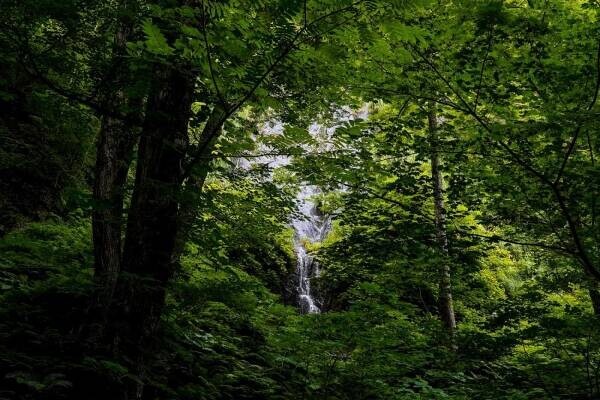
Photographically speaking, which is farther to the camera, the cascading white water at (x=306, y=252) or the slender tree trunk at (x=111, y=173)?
the cascading white water at (x=306, y=252)

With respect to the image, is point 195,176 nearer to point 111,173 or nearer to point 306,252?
point 111,173

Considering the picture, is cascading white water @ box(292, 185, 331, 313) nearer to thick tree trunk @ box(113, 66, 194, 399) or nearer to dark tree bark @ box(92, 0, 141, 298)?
dark tree bark @ box(92, 0, 141, 298)

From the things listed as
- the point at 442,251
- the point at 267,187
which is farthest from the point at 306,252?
the point at 267,187

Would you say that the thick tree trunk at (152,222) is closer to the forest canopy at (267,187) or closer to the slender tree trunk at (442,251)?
the forest canopy at (267,187)

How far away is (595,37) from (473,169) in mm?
1733

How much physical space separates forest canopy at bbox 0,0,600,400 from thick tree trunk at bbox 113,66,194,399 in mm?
16

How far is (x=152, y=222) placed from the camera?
117 inches

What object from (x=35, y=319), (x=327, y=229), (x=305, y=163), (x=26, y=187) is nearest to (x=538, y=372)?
(x=305, y=163)

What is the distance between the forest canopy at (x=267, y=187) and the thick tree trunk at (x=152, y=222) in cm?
2

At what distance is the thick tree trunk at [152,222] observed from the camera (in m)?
2.83

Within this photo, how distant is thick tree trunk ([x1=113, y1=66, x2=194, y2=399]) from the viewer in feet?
9.30

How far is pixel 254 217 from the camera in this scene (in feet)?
18.3

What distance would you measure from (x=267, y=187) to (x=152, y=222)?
0.97 m

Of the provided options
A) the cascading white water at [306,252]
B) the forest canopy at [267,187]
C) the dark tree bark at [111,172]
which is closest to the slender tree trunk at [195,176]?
the forest canopy at [267,187]
